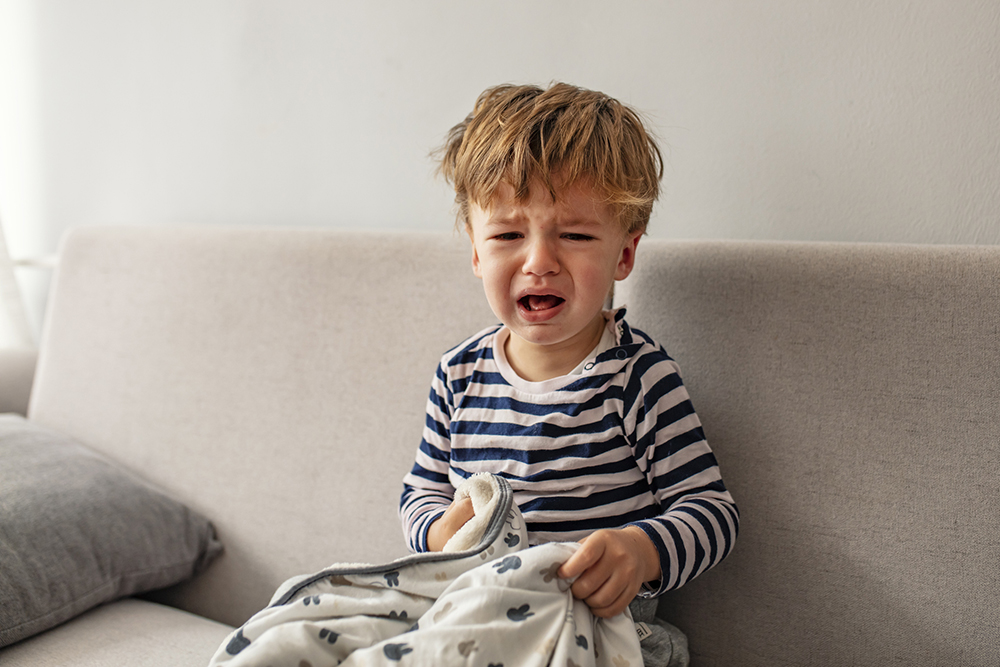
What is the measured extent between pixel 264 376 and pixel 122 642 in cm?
42

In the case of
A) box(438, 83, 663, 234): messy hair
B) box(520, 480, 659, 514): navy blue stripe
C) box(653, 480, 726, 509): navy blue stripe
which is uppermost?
box(438, 83, 663, 234): messy hair

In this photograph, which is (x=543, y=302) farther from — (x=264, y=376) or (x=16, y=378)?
(x=16, y=378)

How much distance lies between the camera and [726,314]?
894mm

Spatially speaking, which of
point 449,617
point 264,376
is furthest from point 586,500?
point 264,376

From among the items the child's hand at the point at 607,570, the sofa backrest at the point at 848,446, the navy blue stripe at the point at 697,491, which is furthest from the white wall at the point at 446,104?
the child's hand at the point at 607,570

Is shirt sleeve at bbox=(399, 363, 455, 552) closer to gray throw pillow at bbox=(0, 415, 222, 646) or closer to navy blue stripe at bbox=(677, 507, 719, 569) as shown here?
navy blue stripe at bbox=(677, 507, 719, 569)

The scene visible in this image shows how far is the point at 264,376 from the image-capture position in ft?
3.98

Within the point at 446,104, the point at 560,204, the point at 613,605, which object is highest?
the point at 446,104

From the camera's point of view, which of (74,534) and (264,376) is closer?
(74,534)

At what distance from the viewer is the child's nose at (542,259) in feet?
2.58

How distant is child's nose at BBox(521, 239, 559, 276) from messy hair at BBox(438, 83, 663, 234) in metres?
0.05

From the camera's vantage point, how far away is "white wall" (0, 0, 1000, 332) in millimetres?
897

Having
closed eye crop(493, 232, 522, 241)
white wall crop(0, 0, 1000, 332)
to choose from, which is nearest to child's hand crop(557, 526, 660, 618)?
closed eye crop(493, 232, 522, 241)

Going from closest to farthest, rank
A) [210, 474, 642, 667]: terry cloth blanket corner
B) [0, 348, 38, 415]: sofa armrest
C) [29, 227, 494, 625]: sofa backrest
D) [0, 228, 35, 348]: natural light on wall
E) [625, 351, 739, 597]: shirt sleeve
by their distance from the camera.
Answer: [210, 474, 642, 667]: terry cloth blanket corner, [625, 351, 739, 597]: shirt sleeve, [29, 227, 494, 625]: sofa backrest, [0, 348, 38, 415]: sofa armrest, [0, 228, 35, 348]: natural light on wall
